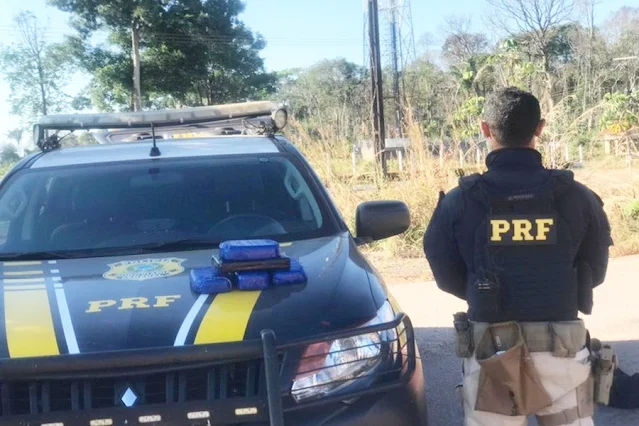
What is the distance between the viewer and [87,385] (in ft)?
7.86

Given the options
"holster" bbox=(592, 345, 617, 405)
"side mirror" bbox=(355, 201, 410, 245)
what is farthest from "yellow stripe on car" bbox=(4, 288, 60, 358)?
"holster" bbox=(592, 345, 617, 405)

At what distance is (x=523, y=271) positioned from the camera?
8.46 ft

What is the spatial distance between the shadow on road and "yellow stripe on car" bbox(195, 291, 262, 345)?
6.06 feet

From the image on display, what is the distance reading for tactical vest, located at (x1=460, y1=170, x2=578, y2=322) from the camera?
254 cm

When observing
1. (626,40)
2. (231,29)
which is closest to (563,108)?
(231,29)

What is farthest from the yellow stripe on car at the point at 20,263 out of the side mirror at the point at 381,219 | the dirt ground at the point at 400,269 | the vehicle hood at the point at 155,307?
the dirt ground at the point at 400,269

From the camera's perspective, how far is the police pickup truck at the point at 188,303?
238cm

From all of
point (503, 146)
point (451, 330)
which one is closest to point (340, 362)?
point (503, 146)

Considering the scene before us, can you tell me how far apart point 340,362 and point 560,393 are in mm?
709

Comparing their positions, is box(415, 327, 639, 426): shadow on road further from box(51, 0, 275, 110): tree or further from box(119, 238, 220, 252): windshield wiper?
box(51, 0, 275, 110): tree

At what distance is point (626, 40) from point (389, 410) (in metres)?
40.7

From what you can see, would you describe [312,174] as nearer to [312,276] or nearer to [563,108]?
[312,276]

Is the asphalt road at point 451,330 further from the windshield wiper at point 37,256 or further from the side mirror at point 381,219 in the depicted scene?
the windshield wiper at point 37,256

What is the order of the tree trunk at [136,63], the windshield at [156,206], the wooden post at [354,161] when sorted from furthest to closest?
the tree trunk at [136,63]
the wooden post at [354,161]
the windshield at [156,206]
